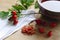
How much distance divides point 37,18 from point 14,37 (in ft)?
0.46

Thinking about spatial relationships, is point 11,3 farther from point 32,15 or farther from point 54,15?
point 54,15

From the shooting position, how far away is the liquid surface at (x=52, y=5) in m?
0.66

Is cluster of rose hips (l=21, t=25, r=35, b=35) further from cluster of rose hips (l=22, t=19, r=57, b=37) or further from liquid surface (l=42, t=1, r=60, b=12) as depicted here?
liquid surface (l=42, t=1, r=60, b=12)

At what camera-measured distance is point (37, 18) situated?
2.35 feet

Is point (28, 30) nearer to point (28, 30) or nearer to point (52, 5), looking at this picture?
point (28, 30)

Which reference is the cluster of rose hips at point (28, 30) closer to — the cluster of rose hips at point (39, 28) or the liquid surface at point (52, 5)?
the cluster of rose hips at point (39, 28)

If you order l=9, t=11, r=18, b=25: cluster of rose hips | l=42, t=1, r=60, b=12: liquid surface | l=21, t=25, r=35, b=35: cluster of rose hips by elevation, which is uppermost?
l=42, t=1, r=60, b=12: liquid surface

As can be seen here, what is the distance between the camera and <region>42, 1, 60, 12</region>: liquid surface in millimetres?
656

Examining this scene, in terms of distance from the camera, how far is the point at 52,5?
679 mm

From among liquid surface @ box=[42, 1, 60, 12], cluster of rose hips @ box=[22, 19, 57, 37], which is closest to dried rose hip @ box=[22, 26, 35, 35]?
cluster of rose hips @ box=[22, 19, 57, 37]

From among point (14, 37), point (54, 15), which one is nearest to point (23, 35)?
point (14, 37)

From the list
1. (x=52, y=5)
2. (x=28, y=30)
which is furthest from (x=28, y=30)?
(x=52, y=5)

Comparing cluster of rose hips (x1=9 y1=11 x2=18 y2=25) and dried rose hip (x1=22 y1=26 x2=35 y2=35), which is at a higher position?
cluster of rose hips (x1=9 y1=11 x2=18 y2=25)

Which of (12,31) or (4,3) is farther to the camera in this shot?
(4,3)
